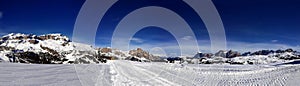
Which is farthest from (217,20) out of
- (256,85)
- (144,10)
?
(144,10)

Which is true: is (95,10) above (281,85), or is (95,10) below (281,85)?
above

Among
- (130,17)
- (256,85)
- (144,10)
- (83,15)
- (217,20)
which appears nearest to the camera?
(256,85)

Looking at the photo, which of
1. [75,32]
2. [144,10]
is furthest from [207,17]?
[144,10]

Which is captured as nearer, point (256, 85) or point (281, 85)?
point (281, 85)

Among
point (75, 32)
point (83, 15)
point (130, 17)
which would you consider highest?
point (130, 17)

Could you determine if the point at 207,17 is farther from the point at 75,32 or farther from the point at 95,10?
the point at 75,32

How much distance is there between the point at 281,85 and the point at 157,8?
2904 cm

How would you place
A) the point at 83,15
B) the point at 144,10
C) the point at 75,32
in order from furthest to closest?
1. the point at 144,10
2. the point at 83,15
3. the point at 75,32

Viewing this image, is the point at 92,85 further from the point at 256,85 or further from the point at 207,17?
the point at 207,17

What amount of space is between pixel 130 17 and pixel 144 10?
3896 mm

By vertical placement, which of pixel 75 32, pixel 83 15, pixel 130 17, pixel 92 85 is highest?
pixel 130 17

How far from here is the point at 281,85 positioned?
8.37m

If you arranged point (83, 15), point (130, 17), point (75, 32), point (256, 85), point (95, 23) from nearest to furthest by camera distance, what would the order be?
point (256, 85), point (75, 32), point (83, 15), point (95, 23), point (130, 17)

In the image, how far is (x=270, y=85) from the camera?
28.7ft
